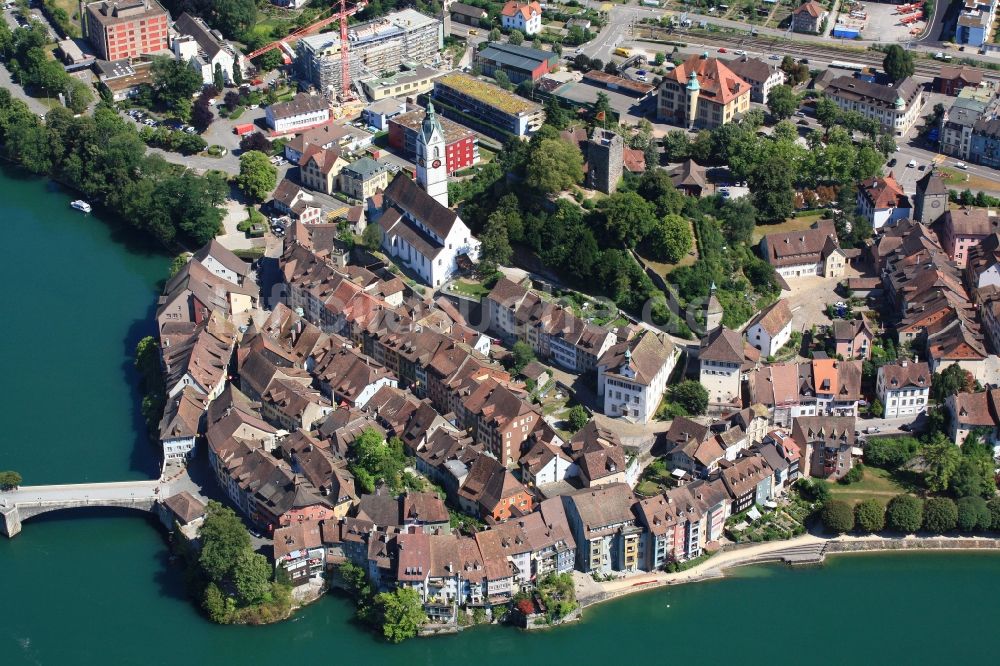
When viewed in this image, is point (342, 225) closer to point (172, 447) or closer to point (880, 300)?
point (172, 447)

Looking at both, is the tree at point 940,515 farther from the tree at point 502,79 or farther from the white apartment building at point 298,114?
the white apartment building at point 298,114

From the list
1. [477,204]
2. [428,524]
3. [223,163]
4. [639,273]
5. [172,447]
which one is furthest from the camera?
[223,163]

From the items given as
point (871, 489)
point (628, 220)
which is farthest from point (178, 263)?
point (871, 489)

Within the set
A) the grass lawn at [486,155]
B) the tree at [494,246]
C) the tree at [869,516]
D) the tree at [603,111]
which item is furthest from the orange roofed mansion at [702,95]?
the tree at [869,516]

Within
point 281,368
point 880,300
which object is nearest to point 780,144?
point 880,300

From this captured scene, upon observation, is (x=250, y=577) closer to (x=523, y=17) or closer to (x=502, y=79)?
(x=502, y=79)

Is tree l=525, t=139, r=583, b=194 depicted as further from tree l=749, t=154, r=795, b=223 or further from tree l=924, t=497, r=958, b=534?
tree l=924, t=497, r=958, b=534

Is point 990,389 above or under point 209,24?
under
